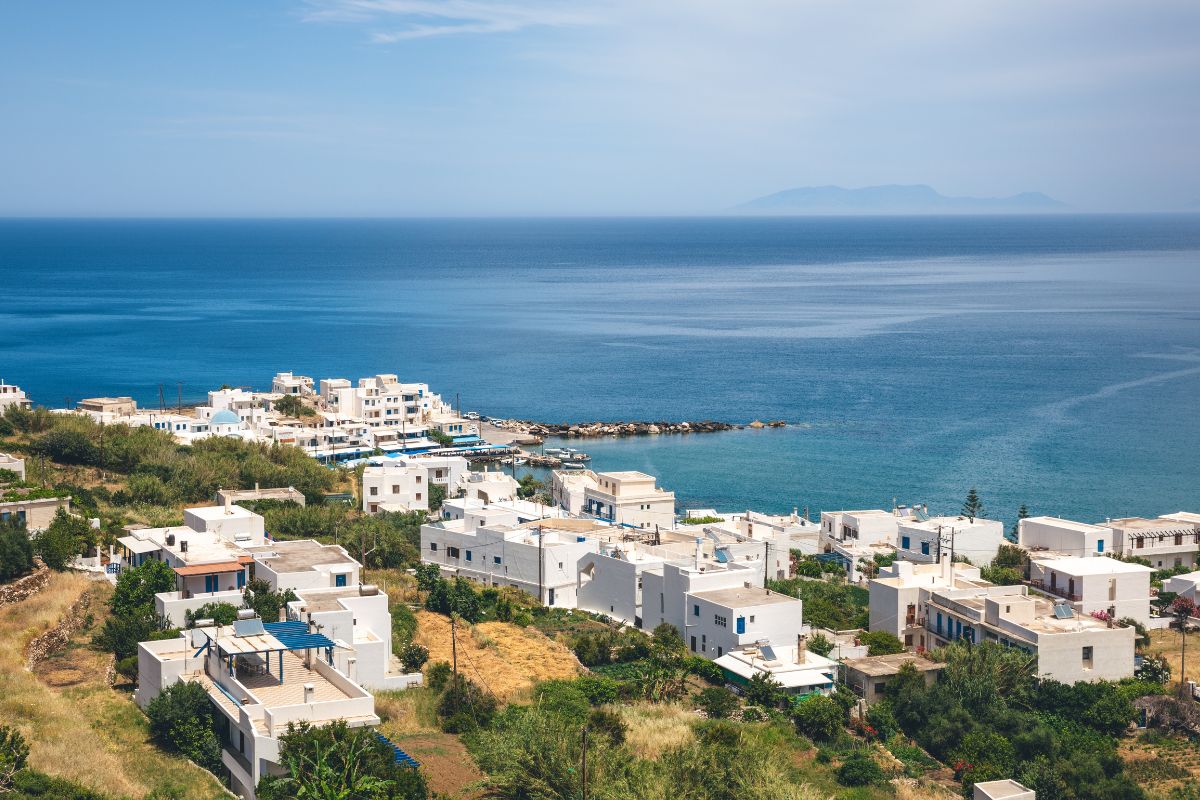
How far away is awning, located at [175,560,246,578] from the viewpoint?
22.7 metres

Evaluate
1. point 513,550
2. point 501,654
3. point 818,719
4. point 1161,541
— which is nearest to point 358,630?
point 501,654

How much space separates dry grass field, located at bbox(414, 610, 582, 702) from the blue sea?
2021 centimetres

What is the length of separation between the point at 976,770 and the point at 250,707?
11.1 meters

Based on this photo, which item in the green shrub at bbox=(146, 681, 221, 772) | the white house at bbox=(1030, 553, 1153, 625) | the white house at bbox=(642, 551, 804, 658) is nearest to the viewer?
the green shrub at bbox=(146, 681, 221, 772)

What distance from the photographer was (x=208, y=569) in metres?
22.9

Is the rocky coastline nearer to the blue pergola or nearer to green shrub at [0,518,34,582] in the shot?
green shrub at [0,518,34,582]

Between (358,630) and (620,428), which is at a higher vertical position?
(358,630)

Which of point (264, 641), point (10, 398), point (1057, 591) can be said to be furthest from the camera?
point (10, 398)

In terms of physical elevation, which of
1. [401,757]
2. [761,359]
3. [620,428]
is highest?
[401,757]

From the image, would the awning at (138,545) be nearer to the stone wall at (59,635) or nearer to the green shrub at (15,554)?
the stone wall at (59,635)

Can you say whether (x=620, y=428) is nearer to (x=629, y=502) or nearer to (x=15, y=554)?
(x=629, y=502)

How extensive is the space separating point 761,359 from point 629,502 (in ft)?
154

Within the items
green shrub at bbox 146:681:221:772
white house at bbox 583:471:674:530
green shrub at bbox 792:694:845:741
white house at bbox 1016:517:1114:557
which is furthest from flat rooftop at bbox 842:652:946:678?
white house at bbox 583:471:674:530

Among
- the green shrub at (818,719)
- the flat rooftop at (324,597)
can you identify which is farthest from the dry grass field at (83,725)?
the green shrub at (818,719)
